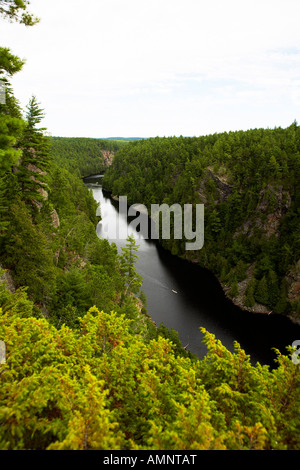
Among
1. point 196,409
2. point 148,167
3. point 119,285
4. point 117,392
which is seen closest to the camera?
point 196,409

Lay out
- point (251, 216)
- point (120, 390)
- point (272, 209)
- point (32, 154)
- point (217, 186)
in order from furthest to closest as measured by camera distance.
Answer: point (217, 186) < point (251, 216) < point (272, 209) < point (32, 154) < point (120, 390)

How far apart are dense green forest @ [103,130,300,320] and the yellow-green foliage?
43445 millimetres

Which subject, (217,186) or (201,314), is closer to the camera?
(201,314)

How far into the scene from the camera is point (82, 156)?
180m

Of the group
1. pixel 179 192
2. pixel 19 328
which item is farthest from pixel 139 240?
pixel 19 328

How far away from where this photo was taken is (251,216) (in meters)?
63.1

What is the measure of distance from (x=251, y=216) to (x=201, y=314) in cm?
3058

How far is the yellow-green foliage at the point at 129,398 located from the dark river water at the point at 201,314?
94.1ft

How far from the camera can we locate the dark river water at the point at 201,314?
38438 mm

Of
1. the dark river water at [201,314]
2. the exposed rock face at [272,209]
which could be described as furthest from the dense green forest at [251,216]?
the dark river water at [201,314]

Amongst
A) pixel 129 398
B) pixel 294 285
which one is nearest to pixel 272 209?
pixel 294 285

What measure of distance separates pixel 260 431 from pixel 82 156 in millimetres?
190230

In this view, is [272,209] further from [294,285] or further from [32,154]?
[32,154]
